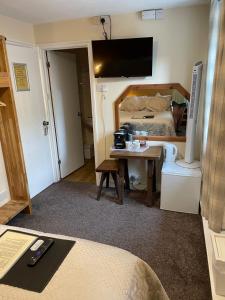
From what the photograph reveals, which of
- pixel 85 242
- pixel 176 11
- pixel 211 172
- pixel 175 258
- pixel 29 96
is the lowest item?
pixel 175 258

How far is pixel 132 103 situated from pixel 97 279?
2.43 metres

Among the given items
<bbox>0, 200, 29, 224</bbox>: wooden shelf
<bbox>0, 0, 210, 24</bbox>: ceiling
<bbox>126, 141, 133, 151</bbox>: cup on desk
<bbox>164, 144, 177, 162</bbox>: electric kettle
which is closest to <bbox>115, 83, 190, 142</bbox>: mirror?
<bbox>164, 144, 177, 162</bbox>: electric kettle

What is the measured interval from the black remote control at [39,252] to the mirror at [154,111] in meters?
2.17

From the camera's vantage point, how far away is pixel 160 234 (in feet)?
7.94

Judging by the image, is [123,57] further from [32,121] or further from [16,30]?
[32,121]

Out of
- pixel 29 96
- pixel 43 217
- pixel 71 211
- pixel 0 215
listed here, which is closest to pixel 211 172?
pixel 71 211

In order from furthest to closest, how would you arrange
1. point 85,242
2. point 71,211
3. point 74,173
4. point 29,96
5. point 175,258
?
point 74,173, point 29,96, point 71,211, point 175,258, point 85,242

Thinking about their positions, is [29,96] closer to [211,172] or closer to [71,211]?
[71,211]

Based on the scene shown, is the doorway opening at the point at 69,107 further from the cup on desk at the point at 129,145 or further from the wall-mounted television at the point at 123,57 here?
the cup on desk at the point at 129,145

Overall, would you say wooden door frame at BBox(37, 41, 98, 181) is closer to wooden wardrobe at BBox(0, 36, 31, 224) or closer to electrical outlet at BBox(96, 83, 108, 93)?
electrical outlet at BBox(96, 83, 108, 93)

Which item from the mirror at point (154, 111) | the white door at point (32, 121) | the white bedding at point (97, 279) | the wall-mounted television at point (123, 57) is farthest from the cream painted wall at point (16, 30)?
the white bedding at point (97, 279)

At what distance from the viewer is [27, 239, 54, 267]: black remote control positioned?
3.86ft

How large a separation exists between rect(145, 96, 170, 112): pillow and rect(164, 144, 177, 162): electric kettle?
1.64 ft

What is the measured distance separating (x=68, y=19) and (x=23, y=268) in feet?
9.71
